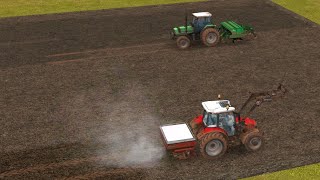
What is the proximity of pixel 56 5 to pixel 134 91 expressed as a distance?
49.7 feet

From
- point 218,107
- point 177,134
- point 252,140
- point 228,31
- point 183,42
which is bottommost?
point 252,140

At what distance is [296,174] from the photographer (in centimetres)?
1043

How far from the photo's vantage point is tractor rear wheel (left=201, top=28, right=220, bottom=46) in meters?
18.8

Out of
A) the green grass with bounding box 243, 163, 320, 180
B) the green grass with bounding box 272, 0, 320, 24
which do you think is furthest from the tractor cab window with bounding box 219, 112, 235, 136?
the green grass with bounding box 272, 0, 320, 24

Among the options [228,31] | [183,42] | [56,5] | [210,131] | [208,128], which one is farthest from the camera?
[56,5]

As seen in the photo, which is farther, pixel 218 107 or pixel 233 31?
pixel 233 31

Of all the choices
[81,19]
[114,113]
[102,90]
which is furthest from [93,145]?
[81,19]

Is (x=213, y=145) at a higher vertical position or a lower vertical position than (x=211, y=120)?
lower

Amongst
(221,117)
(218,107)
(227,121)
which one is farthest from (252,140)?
(218,107)

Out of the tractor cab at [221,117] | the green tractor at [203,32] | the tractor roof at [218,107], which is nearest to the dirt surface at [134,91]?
the green tractor at [203,32]

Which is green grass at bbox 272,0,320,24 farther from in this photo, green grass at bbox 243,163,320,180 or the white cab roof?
the white cab roof

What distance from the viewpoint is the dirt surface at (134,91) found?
11000mm

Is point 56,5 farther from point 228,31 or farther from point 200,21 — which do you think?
point 228,31

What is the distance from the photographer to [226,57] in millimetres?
18234
